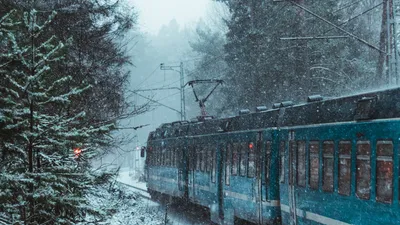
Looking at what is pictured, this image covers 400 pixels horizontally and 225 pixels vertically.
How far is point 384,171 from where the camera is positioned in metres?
7.60

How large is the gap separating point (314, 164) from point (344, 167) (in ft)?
4.01

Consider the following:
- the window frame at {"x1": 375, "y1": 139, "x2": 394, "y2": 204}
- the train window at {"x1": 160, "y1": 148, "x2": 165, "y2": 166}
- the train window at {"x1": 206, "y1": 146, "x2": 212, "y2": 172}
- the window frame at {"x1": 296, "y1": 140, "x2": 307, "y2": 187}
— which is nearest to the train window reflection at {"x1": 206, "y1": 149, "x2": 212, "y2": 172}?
the train window at {"x1": 206, "y1": 146, "x2": 212, "y2": 172}

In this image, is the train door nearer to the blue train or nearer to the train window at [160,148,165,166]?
the blue train

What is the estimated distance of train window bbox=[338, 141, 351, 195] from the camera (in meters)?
8.63

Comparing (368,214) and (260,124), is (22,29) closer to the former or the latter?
(368,214)

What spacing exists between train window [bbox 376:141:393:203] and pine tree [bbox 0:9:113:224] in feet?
13.5

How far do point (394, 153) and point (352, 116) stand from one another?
4.72 feet

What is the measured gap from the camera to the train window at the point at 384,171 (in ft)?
24.6

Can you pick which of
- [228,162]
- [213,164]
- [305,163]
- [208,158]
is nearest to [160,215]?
[208,158]

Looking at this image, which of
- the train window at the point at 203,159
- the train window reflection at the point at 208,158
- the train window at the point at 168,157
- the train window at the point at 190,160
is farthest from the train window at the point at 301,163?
the train window at the point at 168,157

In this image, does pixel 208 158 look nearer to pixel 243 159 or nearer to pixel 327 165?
pixel 243 159

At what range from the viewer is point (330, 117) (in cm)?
952

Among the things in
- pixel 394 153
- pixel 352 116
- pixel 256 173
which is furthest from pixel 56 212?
pixel 256 173

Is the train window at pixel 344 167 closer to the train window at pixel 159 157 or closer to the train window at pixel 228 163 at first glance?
the train window at pixel 228 163
